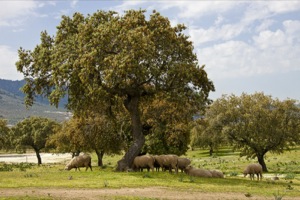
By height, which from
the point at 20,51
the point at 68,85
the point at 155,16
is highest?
the point at 155,16

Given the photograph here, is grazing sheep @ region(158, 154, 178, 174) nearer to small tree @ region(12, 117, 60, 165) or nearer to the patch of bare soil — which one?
the patch of bare soil

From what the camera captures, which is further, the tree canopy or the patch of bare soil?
the tree canopy

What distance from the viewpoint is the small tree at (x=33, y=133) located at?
3556 inches

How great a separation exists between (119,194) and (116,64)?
13.2 meters

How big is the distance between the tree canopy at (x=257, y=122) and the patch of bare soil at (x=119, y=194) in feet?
89.6

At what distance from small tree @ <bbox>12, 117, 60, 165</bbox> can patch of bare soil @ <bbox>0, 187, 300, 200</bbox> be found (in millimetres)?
68035

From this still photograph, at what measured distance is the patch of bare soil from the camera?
67.2 ft

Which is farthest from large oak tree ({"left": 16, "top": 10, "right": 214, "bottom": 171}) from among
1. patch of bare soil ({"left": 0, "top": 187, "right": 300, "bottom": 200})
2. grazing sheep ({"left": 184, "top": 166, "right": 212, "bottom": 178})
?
patch of bare soil ({"left": 0, "top": 187, "right": 300, "bottom": 200})

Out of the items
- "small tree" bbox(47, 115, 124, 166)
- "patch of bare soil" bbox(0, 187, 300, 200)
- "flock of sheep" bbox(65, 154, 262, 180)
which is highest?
"small tree" bbox(47, 115, 124, 166)

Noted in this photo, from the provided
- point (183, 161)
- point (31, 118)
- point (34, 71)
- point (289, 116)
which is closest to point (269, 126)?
point (289, 116)

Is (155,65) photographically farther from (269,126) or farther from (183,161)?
(269,126)

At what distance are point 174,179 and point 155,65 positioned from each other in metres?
10.9

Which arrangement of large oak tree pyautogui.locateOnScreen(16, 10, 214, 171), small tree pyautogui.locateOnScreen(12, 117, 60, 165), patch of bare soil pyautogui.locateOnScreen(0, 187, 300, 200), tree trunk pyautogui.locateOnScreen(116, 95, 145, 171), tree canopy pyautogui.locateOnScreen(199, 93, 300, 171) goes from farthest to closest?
small tree pyautogui.locateOnScreen(12, 117, 60, 165)
tree canopy pyautogui.locateOnScreen(199, 93, 300, 171)
tree trunk pyautogui.locateOnScreen(116, 95, 145, 171)
large oak tree pyautogui.locateOnScreen(16, 10, 214, 171)
patch of bare soil pyautogui.locateOnScreen(0, 187, 300, 200)

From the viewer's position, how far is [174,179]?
97.8ft
